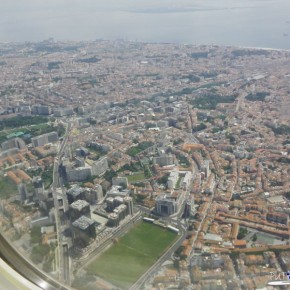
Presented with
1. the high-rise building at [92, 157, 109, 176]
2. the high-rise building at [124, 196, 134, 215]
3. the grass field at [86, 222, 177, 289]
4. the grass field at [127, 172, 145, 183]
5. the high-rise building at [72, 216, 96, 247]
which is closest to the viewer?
the grass field at [86, 222, 177, 289]

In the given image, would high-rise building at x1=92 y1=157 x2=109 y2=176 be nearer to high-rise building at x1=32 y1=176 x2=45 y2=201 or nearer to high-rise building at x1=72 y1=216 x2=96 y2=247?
high-rise building at x1=32 y1=176 x2=45 y2=201

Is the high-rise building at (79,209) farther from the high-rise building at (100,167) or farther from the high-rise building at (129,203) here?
the high-rise building at (100,167)

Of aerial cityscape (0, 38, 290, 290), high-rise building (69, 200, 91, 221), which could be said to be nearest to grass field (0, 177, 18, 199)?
aerial cityscape (0, 38, 290, 290)

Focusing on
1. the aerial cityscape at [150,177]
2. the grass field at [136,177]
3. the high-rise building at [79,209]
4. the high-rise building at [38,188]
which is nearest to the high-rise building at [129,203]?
the aerial cityscape at [150,177]

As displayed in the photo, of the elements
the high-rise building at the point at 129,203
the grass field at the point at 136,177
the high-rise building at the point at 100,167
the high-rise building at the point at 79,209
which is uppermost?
the high-rise building at the point at 79,209

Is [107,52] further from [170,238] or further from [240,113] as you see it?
[170,238]

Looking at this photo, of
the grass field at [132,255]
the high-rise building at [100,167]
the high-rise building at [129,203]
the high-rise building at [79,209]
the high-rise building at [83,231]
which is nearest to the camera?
the grass field at [132,255]

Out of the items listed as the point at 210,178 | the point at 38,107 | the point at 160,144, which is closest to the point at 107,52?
the point at 38,107
